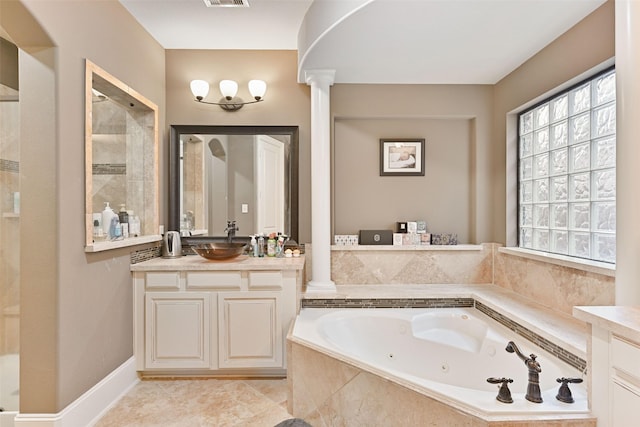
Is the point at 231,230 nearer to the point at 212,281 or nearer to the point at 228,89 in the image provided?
the point at 212,281

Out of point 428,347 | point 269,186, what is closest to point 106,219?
point 269,186

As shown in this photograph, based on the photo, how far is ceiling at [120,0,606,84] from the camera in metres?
2.14

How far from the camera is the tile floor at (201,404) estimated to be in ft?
7.36

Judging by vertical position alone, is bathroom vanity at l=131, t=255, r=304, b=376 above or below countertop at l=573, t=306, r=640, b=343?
below

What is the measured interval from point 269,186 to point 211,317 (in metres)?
1.25

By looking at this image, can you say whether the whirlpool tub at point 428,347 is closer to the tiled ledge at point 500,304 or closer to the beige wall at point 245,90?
the tiled ledge at point 500,304

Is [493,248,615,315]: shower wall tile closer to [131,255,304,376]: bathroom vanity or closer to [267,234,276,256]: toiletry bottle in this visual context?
[131,255,304,376]: bathroom vanity

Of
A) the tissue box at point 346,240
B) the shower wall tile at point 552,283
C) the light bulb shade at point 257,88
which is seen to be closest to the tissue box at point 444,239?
the shower wall tile at point 552,283

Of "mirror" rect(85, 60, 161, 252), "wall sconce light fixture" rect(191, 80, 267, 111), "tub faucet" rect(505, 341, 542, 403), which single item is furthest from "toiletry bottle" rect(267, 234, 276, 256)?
"tub faucet" rect(505, 341, 542, 403)

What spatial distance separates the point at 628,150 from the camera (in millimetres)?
1577

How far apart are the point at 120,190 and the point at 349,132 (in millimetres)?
2028

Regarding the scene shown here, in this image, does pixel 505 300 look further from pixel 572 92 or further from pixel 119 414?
pixel 119 414

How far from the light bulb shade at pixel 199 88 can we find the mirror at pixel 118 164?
0.37 metres

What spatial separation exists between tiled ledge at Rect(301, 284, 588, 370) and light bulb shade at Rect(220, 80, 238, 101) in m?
1.87
